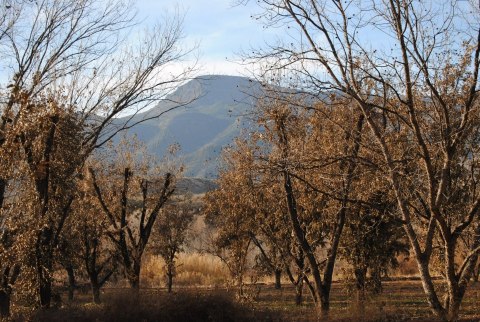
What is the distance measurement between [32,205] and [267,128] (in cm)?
626

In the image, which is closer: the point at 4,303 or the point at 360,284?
the point at 4,303

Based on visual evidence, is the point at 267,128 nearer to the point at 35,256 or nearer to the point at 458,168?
the point at 458,168

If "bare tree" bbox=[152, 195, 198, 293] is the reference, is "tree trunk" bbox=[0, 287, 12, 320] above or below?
below

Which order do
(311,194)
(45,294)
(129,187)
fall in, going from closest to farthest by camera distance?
(45,294) < (311,194) < (129,187)

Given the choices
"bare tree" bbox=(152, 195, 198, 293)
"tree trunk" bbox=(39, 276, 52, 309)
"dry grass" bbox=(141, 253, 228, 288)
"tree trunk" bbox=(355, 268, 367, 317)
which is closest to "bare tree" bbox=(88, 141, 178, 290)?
"tree trunk" bbox=(39, 276, 52, 309)

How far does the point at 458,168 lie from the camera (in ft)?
38.9

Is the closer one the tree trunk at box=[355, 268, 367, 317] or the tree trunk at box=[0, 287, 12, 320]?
the tree trunk at box=[0, 287, 12, 320]

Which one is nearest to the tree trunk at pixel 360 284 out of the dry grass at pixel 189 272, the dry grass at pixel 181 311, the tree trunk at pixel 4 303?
the dry grass at pixel 181 311

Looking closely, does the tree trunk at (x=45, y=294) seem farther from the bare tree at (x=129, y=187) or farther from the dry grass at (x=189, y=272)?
the dry grass at (x=189, y=272)

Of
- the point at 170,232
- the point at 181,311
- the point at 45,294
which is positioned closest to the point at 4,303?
the point at 45,294

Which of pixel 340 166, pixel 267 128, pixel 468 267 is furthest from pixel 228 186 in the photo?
pixel 468 267

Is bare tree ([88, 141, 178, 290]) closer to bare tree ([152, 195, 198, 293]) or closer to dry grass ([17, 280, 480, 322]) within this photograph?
dry grass ([17, 280, 480, 322])

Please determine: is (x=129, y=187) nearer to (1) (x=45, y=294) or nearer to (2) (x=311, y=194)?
(1) (x=45, y=294)

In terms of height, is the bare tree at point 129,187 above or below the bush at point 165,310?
above
